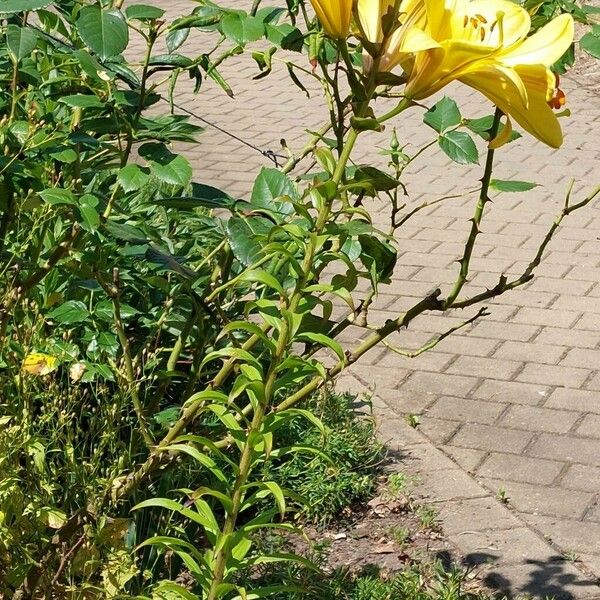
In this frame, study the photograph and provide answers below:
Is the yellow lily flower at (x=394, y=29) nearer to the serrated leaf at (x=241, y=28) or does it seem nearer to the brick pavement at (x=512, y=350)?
the serrated leaf at (x=241, y=28)

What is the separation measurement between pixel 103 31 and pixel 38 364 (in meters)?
0.86

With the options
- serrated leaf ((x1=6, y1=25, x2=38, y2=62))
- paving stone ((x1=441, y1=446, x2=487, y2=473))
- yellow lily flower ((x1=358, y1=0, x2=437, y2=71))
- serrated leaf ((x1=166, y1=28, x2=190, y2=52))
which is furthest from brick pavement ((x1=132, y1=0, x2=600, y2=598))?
yellow lily flower ((x1=358, y1=0, x2=437, y2=71))

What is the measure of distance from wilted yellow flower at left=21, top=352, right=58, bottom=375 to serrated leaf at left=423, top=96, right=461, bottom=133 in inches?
37.1

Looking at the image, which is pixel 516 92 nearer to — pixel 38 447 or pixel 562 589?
pixel 38 447

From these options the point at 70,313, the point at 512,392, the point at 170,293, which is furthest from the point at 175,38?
the point at 512,392

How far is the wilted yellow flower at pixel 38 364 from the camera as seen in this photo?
8.30 ft

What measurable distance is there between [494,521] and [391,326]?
1.51 m

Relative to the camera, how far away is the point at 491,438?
429 cm

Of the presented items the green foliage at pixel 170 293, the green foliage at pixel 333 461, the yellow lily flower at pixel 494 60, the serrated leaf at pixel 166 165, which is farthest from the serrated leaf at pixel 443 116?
the green foliage at pixel 333 461

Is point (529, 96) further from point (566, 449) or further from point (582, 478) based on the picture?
point (566, 449)

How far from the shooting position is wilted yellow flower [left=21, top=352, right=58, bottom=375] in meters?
2.53

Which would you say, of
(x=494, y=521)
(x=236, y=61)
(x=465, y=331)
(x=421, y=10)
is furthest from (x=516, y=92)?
(x=236, y=61)

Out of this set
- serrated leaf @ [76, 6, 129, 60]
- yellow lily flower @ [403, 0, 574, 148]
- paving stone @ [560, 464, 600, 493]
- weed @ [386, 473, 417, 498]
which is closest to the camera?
yellow lily flower @ [403, 0, 574, 148]

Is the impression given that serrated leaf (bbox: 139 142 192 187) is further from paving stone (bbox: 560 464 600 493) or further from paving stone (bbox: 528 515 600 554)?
paving stone (bbox: 560 464 600 493)
